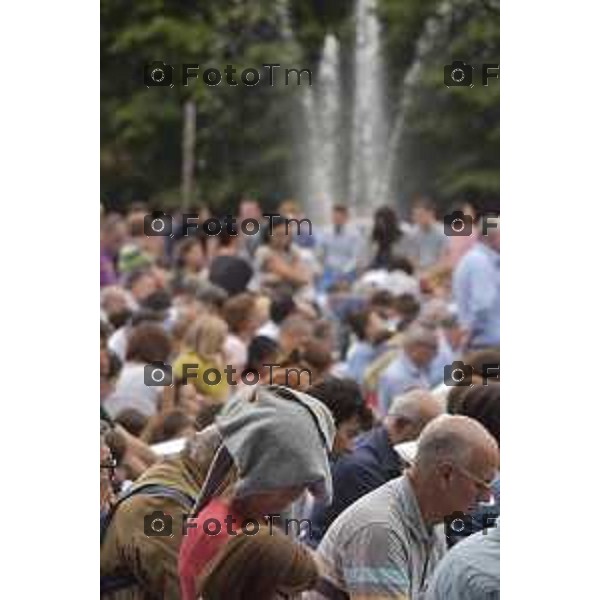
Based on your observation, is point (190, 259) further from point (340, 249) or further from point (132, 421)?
point (132, 421)

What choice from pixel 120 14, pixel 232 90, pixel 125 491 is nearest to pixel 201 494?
pixel 125 491

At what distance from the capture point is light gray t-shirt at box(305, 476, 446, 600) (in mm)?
3988

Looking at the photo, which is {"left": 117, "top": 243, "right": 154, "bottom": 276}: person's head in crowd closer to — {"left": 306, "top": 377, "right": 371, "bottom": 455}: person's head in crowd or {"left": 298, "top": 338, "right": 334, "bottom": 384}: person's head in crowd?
{"left": 298, "top": 338, "right": 334, "bottom": 384}: person's head in crowd

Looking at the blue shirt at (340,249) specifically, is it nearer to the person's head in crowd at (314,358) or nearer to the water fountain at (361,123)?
the person's head in crowd at (314,358)

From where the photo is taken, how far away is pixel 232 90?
2153cm

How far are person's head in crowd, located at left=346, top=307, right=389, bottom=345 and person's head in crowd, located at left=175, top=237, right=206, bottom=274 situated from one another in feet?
13.0

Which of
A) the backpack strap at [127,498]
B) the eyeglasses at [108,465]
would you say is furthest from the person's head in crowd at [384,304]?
the backpack strap at [127,498]

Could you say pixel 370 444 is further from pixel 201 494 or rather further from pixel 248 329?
pixel 248 329

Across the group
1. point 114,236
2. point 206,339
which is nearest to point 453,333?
point 206,339
